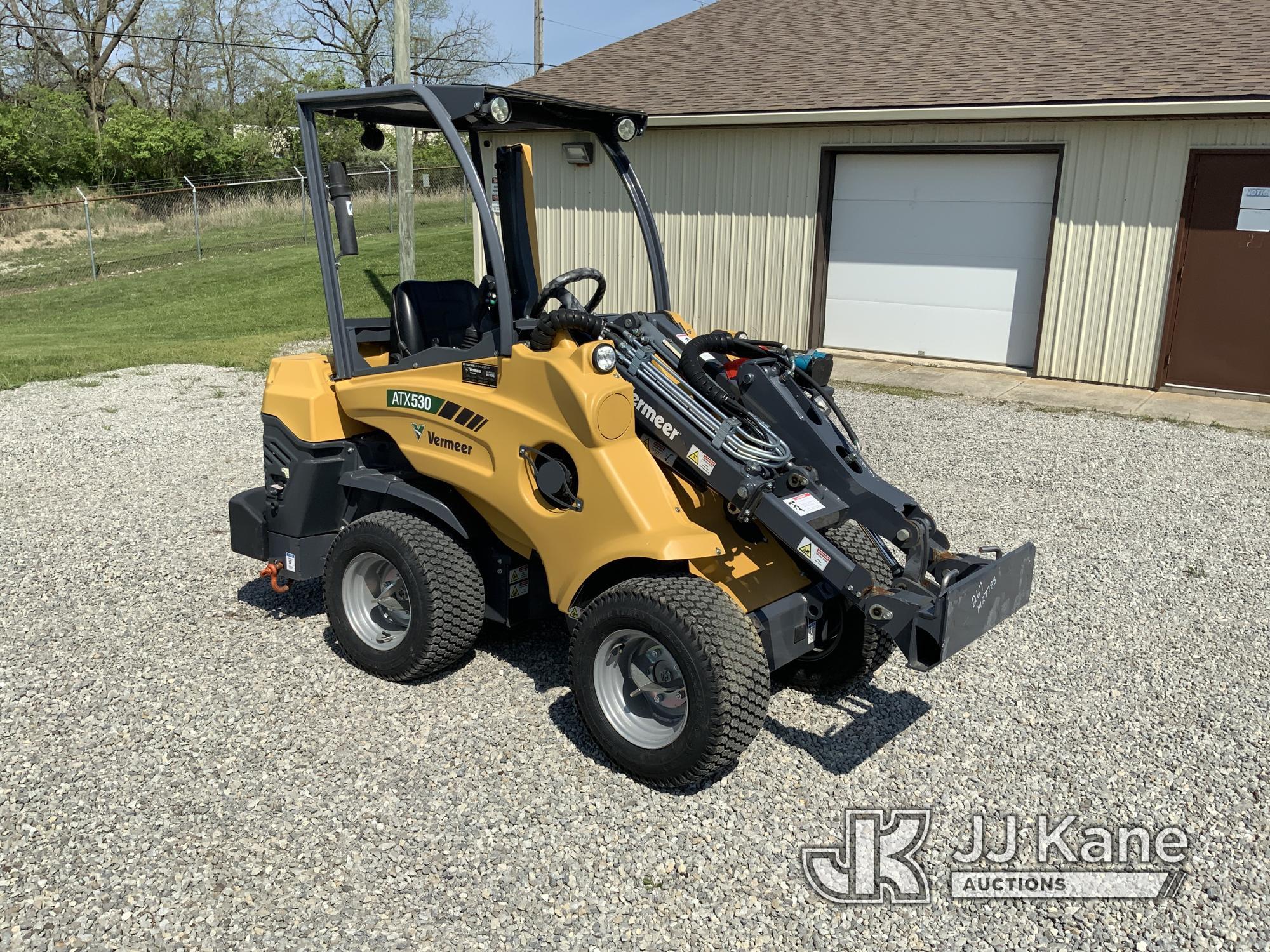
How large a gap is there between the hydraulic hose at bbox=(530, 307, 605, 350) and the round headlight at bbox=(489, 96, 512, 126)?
2.70 ft

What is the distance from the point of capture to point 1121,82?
10.9 m

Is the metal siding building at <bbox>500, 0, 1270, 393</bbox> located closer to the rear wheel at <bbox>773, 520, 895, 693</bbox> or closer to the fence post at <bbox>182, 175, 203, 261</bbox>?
the rear wheel at <bbox>773, 520, 895, 693</bbox>

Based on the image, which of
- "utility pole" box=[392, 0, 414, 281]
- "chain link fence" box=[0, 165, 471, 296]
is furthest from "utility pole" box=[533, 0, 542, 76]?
"utility pole" box=[392, 0, 414, 281]

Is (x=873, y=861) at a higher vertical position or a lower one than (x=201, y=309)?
lower

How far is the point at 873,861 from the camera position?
11.8 feet

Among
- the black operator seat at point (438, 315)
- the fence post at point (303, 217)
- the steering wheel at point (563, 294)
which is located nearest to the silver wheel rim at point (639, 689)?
the steering wheel at point (563, 294)

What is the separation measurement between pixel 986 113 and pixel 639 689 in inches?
359

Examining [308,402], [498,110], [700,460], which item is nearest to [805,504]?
[700,460]

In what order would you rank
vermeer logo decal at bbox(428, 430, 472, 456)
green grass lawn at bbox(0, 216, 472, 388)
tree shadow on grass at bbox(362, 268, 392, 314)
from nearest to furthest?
vermeer logo decal at bbox(428, 430, 472, 456), green grass lawn at bbox(0, 216, 472, 388), tree shadow on grass at bbox(362, 268, 392, 314)

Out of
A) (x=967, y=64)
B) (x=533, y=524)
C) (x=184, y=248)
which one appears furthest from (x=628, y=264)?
(x=184, y=248)

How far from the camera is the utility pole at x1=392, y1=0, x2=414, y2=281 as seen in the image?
42.8ft

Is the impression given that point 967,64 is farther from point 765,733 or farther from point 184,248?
point 184,248

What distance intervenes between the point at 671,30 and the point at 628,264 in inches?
174

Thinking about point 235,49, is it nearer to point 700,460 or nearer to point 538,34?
point 538,34
